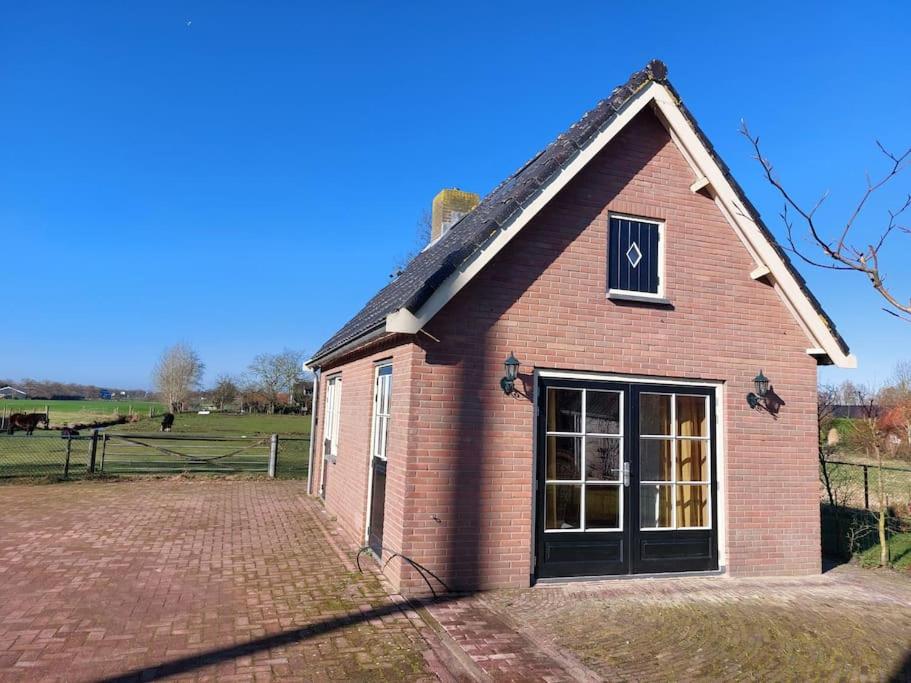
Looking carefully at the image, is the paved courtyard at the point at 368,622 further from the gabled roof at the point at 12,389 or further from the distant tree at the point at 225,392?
the gabled roof at the point at 12,389

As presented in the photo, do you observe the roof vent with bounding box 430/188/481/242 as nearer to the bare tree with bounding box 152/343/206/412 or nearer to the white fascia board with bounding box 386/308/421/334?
the white fascia board with bounding box 386/308/421/334

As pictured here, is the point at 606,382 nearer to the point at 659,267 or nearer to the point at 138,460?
the point at 659,267

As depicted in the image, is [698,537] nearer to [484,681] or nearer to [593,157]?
[484,681]

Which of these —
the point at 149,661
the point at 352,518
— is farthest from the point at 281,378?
the point at 149,661

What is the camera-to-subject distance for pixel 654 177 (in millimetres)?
7945

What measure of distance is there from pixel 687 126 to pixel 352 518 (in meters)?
7.29

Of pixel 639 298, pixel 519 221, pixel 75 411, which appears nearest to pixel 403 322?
pixel 519 221

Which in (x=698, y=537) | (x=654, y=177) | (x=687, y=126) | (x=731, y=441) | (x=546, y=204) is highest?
(x=687, y=126)

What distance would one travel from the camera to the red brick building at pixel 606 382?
21.7 feet

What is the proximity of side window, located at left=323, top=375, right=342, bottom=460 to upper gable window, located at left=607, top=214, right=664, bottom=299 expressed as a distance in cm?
583

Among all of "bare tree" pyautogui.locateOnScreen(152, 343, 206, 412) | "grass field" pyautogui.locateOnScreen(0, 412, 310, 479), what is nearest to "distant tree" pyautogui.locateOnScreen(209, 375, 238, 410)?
"bare tree" pyautogui.locateOnScreen(152, 343, 206, 412)

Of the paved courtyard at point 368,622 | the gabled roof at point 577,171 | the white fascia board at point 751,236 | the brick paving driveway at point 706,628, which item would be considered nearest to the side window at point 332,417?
the gabled roof at point 577,171

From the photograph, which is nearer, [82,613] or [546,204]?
[82,613]

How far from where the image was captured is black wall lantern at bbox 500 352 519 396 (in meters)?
6.73
